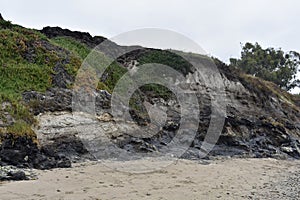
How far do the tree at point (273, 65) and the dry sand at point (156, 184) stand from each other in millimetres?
42203

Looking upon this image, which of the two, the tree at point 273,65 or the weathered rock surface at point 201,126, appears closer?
the weathered rock surface at point 201,126

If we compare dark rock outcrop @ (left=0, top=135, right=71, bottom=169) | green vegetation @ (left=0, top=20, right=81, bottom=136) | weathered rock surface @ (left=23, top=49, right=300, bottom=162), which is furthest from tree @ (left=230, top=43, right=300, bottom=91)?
dark rock outcrop @ (left=0, top=135, right=71, bottom=169)

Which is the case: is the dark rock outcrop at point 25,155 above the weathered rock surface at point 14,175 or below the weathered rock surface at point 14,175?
above

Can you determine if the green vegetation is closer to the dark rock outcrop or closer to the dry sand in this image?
the dark rock outcrop

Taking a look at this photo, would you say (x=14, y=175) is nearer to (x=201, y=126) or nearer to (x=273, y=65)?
(x=201, y=126)

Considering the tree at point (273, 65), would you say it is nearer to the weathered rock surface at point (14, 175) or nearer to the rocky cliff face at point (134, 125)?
the rocky cliff face at point (134, 125)

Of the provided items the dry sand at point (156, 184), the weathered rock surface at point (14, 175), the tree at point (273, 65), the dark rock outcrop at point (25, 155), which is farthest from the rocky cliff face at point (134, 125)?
the tree at point (273, 65)

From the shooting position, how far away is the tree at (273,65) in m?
56.4

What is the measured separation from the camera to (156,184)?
11445mm

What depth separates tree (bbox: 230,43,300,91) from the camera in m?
56.4

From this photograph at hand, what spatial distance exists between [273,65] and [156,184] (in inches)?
1999

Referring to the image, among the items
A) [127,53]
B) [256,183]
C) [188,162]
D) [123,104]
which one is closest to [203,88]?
[127,53]

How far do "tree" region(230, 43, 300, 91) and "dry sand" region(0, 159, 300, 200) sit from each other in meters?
42.2

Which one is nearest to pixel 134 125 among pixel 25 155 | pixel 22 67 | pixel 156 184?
pixel 22 67
